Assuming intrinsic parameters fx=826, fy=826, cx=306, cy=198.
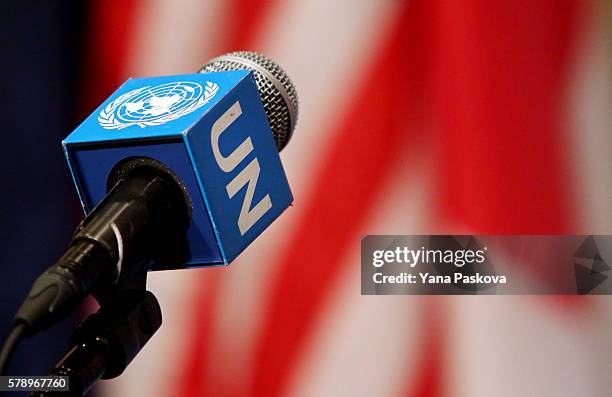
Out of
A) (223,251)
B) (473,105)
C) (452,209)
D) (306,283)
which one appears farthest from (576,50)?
(223,251)

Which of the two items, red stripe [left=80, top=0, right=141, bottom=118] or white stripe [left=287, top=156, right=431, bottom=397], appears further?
red stripe [left=80, top=0, right=141, bottom=118]

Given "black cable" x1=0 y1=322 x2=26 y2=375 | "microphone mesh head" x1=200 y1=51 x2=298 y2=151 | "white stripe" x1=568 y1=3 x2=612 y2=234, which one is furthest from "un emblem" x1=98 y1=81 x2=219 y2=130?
"white stripe" x1=568 y1=3 x2=612 y2=234

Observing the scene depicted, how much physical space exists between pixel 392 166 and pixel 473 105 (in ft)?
0.61

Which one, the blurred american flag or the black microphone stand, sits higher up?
the blurred american flag

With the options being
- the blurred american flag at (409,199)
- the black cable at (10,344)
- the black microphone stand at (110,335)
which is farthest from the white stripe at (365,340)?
the black cable at (10,344)

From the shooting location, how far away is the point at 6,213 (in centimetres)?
149

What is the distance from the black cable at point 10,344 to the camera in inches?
24.2

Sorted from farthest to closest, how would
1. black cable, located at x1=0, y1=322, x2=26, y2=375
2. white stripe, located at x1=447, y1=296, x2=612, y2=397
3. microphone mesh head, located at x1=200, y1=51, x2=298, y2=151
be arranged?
white stripe, located at x1=447, y1=296, x2=612, y2=397 → microphone mesh head, located at x1=200, y1=51, x2=298, y2=151 → black cable, located at x1=0, y1=322, x2=26, y2=375

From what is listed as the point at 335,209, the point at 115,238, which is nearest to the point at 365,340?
the point at 335,209

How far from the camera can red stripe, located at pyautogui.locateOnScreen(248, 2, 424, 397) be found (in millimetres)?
1488

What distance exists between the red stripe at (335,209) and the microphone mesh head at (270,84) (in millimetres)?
422

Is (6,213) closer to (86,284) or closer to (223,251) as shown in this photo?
(223,251)

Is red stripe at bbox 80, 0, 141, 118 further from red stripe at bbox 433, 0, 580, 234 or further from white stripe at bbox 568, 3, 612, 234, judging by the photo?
white stripe at bbox 568, 3, 612, 234

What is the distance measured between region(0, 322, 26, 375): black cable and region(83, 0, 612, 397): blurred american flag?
34.6 inches
